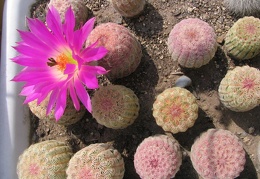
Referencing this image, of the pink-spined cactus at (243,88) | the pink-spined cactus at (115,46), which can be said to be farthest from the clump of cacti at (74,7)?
the pink-spined cactus at (243,88)

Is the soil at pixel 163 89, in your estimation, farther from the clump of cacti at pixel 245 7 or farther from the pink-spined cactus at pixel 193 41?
the pink-spined cactus at pixel 193 41

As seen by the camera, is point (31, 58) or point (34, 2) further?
point (34, 2)

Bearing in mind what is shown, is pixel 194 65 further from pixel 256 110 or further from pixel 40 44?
pixel 40 44

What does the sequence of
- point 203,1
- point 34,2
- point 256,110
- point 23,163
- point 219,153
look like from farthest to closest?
point 34,2, point 203,1, point 256,110, point 23,163, point 219,153

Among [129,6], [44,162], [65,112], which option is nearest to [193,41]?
Result: [129,6]

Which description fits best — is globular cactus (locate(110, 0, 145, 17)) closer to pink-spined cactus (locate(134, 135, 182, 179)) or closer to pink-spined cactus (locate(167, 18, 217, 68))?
pink-spined cactus (locate(167, 18, 217, 68))

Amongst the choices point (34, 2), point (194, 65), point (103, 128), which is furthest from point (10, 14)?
point (194, 65)

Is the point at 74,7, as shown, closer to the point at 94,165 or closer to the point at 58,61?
the point at 58,61
